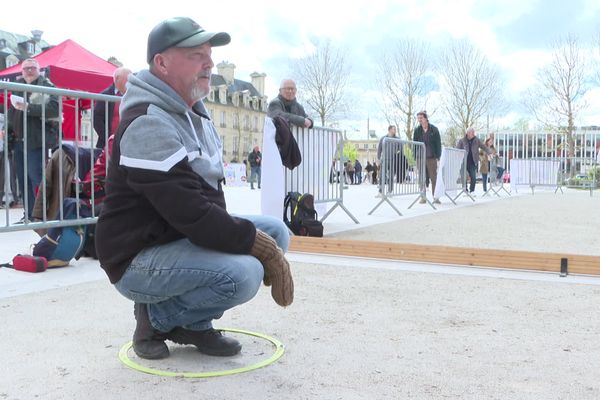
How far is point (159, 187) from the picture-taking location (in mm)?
2262

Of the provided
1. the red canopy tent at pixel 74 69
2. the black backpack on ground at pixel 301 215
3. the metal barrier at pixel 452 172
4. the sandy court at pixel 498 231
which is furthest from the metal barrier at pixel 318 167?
the metal barrier at pixel 452 172

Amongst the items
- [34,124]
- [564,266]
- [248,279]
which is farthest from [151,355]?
[34,124]

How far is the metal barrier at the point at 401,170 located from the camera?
1041 centimetres

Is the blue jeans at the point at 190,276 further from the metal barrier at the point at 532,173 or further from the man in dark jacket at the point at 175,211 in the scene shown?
the metal barrier at the point at 532,173

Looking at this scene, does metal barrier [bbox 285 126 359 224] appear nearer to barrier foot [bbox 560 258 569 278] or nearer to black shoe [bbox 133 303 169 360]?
barrier foot [bbox 560 258 569 278]

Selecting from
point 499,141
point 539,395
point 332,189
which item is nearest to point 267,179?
point 332,189

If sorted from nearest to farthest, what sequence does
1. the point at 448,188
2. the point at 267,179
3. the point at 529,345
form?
the point at 529,345, the point at 267,179, the point at 448,188

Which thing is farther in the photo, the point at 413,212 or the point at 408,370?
the point at 413,212

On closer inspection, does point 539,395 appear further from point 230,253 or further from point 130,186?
point 130,186

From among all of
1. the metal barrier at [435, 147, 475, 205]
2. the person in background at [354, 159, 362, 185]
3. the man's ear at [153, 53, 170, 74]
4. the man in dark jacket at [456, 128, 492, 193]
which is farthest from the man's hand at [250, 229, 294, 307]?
the person in background at [354, 159, 362, 185]

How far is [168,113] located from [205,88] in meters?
0.21

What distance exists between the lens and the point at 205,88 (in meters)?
2.60

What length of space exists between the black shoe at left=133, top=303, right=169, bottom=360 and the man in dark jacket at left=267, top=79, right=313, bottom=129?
488 cm

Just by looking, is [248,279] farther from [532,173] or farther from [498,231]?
[532,173]
